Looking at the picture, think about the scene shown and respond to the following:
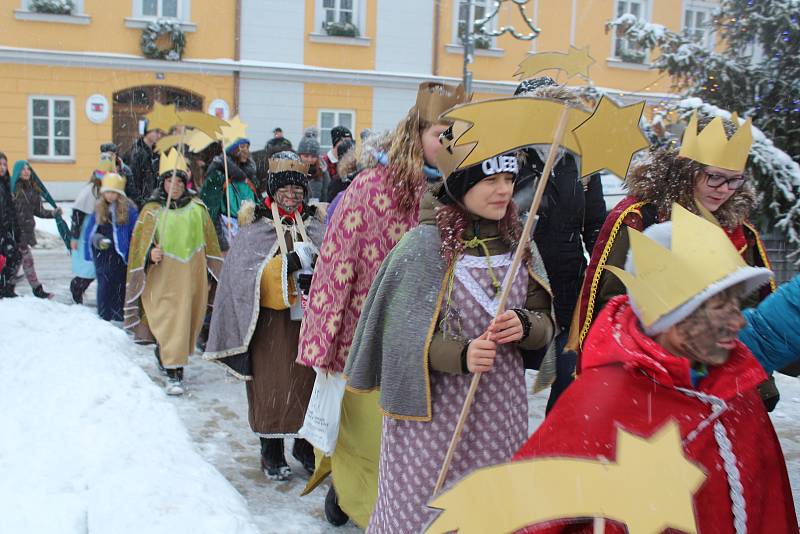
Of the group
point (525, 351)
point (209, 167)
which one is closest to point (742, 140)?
point (525, 351)

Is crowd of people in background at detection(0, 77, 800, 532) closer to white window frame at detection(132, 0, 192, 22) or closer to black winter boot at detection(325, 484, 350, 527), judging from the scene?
black winter boot at detection(325, 484, 350, 527)

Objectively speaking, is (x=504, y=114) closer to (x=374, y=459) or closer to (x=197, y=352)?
(x=374, y=459)

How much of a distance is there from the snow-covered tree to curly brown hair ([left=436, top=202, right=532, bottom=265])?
4849 millimetres

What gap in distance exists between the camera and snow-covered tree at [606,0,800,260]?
765cm

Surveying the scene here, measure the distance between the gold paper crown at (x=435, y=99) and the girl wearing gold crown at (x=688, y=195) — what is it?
84 centimetres

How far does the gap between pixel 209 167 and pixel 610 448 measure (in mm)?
6907

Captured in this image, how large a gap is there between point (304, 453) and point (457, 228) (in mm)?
2645

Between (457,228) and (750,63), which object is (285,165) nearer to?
(457,228)

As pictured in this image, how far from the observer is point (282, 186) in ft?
16.2

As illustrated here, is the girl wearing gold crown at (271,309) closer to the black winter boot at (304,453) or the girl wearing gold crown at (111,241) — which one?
the black winter boot at (304,453)

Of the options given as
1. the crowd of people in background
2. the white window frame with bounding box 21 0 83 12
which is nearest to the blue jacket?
the crowd of people in background

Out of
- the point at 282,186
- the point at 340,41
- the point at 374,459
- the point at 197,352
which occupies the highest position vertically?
the point at 340,41

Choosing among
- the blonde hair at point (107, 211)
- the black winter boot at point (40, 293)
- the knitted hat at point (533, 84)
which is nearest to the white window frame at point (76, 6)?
the black winter boot at point (40, 293)

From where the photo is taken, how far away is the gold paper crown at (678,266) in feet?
6.36
